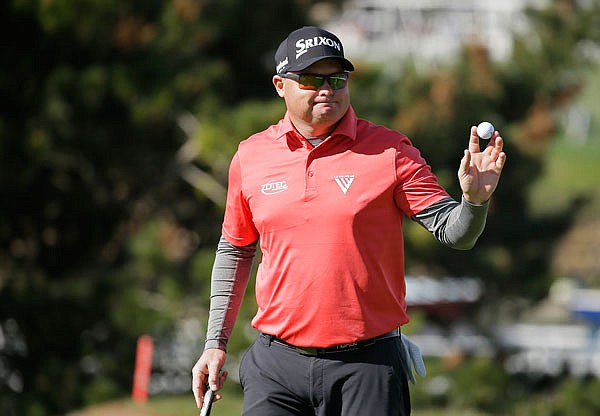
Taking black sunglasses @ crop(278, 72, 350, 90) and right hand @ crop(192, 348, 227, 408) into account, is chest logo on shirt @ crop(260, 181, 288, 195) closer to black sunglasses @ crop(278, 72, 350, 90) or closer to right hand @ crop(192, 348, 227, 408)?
black sunglasses @ crop(278, 72, 350, 90)

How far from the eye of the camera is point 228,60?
1853 centimetres

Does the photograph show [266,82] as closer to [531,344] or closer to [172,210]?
[172,210]

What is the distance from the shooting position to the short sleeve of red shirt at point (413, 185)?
390 centimetres

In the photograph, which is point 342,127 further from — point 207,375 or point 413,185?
point 207,375

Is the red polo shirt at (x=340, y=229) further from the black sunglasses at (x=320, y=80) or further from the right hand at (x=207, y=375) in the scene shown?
the right hand at (x=207, y=375)

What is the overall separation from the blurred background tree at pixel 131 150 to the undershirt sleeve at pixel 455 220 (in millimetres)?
11015

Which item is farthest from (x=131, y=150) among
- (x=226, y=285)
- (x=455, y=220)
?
(x=455, y=220)

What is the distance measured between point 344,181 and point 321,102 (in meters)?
0.31

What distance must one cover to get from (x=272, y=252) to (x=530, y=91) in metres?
16.1

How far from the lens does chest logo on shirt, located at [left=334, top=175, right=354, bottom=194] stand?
3865 millimetres

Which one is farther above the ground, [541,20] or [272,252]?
[541,20]

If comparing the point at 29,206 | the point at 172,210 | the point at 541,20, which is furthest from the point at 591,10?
the point at 29,206

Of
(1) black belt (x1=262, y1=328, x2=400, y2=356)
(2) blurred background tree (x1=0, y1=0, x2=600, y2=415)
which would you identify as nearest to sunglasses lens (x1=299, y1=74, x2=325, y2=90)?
(1) black belt (x1=262, y1=328, x2=400, y2=356)

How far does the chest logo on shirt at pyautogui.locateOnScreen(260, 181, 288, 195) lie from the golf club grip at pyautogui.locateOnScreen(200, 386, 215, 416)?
75cm
